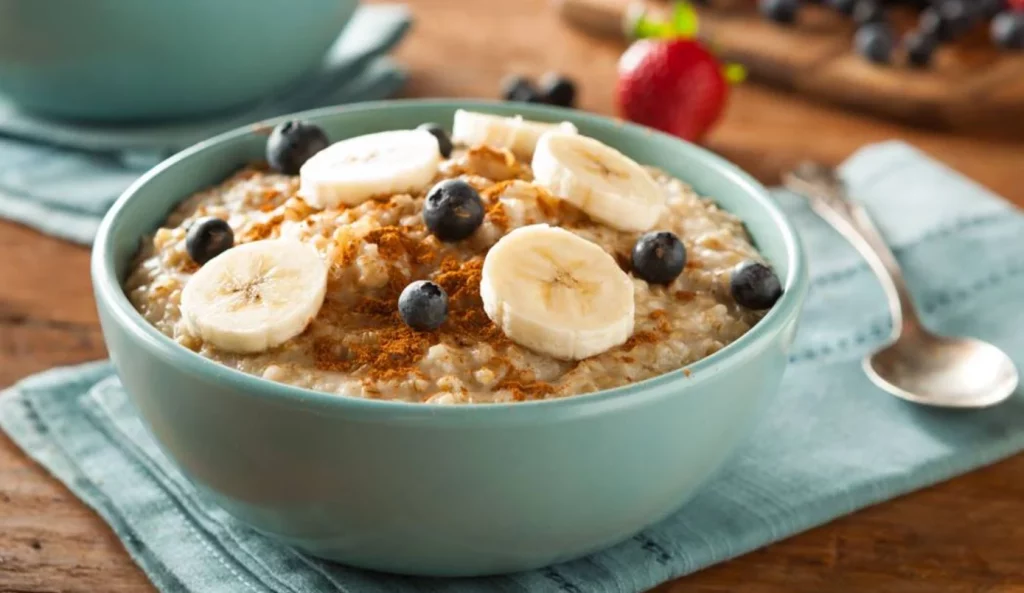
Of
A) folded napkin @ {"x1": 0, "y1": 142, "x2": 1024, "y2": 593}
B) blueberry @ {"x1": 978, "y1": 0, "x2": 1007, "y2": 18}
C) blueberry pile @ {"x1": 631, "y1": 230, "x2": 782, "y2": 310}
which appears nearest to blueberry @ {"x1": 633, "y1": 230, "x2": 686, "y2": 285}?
blueberry pile @ {"x1": 631, "y1": 230, "x2": 782, "y2": 310}

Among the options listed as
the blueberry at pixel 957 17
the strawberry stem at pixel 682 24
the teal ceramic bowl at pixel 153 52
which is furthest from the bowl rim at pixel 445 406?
the blueberry at pixel 957 17

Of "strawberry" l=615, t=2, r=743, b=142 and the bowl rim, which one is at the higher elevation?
the bowl rim

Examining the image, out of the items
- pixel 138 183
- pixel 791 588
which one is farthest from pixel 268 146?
pixel 791 588

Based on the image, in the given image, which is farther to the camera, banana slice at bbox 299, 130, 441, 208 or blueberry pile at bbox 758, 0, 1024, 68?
blueberry pile at bbox 758, 0, 1024, 68

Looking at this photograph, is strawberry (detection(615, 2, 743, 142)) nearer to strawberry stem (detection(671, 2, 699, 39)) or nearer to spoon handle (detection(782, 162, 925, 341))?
strawberry stem (detection(671, 2, 699, 39))

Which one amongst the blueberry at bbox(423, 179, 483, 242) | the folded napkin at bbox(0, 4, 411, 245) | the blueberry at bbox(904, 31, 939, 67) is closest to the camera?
the blueberry at bbox(423, 179, 483, 242)

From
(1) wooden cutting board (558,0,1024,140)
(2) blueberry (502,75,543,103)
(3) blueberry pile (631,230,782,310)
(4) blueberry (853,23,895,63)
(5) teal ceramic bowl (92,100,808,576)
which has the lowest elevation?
(2) blueberry (502,75,543,103)

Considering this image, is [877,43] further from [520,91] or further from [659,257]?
[659,257]

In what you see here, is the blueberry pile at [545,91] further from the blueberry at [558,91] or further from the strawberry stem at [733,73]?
the strawberry stem at [733,73]
